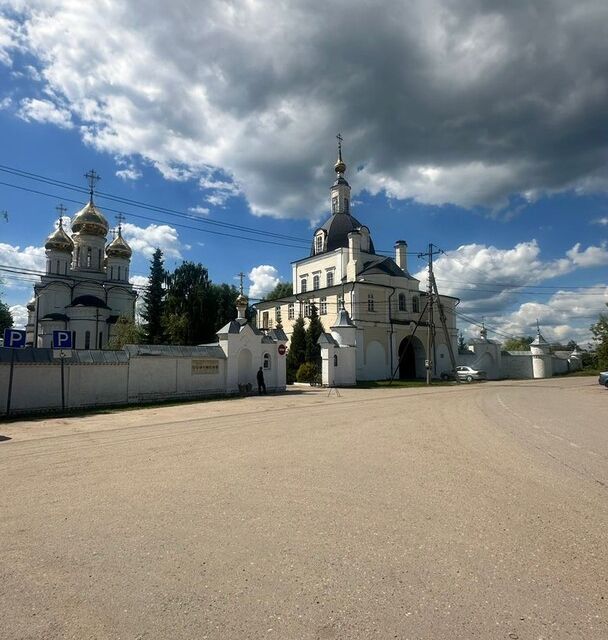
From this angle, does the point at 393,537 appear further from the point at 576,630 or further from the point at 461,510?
the point at 576,630

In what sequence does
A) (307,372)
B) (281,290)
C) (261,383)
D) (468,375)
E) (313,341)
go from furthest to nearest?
(281,290), (468,375), (313,341), (307,372), (261,383)

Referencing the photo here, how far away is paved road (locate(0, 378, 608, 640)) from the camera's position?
306 centimetres

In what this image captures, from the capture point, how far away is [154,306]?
4175cm

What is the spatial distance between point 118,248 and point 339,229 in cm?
2399

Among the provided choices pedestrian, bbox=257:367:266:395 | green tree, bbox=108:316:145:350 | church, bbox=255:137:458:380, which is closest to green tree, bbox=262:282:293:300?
church, bbox=255:137:458:380

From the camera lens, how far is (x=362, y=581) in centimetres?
354

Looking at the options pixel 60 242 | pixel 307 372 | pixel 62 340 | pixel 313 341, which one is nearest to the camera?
pixel 62 340

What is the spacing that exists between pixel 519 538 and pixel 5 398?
18421 millimetres

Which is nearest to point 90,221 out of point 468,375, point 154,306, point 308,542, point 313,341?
point 154,306

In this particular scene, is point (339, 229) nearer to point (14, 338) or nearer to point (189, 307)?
point (189, 307)

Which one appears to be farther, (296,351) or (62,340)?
(296,351)

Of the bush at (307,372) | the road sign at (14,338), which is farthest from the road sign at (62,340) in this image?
the bush at (307,372)

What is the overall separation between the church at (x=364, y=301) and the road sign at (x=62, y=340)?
70.3ft

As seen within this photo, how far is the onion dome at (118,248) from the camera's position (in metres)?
50.7
